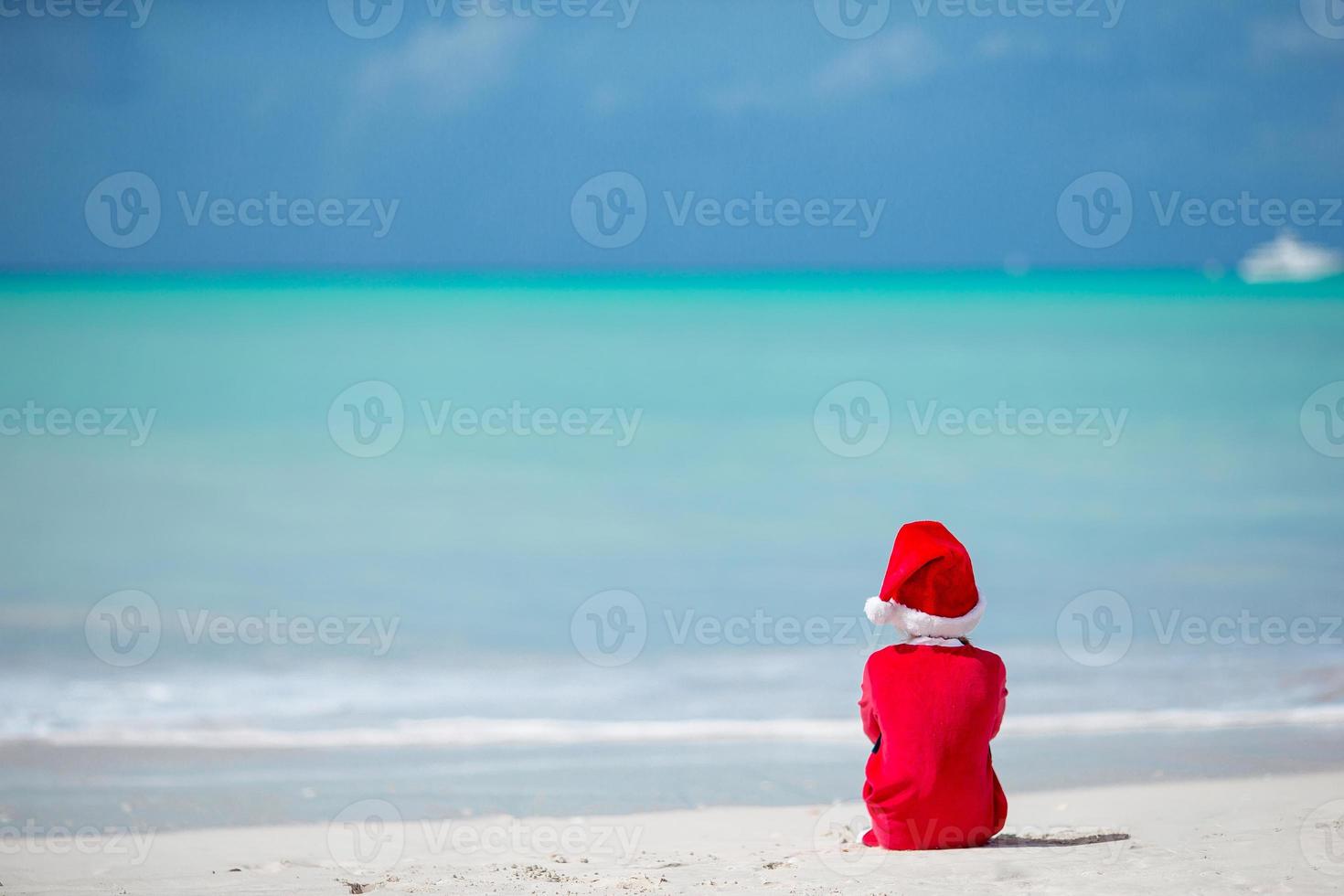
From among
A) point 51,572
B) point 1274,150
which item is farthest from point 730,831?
point 1274,150

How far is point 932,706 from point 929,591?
185 millimetres

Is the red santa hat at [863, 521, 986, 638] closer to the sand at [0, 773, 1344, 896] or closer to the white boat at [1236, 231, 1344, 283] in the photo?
the sand at [0, 773, 1344, 896]

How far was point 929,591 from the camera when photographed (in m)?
2.20

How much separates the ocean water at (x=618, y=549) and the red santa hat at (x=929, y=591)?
74 cm

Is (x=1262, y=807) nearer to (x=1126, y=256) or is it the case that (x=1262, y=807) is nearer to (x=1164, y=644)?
(x=1164, y=644)

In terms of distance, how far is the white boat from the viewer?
36.4ft

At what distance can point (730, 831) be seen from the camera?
2.57 m

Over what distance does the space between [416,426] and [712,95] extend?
16.7 feet

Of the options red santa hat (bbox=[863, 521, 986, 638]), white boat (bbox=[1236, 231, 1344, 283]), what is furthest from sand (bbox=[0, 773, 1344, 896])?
white boat (bbox=[1236, 231, 1344, 283])

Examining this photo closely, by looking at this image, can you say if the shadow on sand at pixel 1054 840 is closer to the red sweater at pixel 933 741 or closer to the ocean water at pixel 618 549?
the red sweater at pixel 933 741

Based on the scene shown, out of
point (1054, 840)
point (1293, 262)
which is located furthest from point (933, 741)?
point (1293, 262)

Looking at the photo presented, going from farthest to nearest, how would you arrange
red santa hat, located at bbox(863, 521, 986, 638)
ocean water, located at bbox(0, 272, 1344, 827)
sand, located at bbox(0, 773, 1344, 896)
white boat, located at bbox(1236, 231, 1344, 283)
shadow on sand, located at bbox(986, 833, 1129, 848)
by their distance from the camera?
1. white boat, located at bbox(1236, 231, 1344, 283)
2. ocean water, located at bbox(0, 272, 1344, 827)
3. shadow on sand, located at bbox(986, 833, 1129, 848)
4. red santa hat, located at bbox(863, 521, 986, 638)
5. sand, located at bbox(0, 773, 1344, 896)

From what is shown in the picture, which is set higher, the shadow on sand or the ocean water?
the ocean water

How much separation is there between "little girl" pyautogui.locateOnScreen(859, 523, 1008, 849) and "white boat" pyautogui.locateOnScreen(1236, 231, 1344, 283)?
1012 cm
